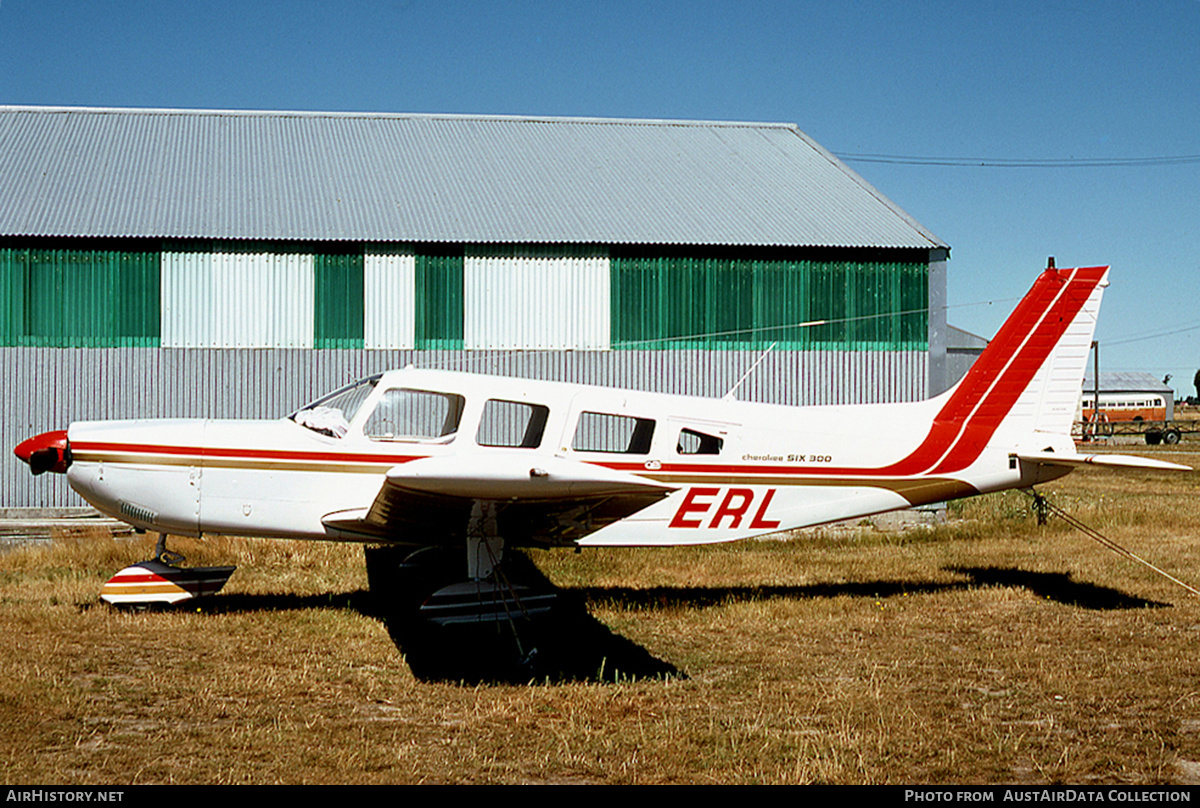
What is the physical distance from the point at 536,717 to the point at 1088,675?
400 cm

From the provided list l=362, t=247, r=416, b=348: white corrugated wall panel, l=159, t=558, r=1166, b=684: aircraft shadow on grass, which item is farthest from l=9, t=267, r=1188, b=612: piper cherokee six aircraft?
l=362, t=247, r=416, b=348: white corrugated wall panel

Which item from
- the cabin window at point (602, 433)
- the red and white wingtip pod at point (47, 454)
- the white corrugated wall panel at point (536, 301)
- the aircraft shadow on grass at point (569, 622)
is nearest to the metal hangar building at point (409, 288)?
the white corrugated wall panel at point (536, 301)

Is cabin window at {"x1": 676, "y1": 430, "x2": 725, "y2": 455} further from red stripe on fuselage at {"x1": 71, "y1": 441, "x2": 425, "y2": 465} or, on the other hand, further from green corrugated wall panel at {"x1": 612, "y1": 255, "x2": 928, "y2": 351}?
green corrugated wall panel at {"x1": 612, "y1": 255, "x2": 928, "y2": 351}

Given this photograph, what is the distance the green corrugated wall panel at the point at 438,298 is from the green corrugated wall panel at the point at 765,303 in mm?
2508

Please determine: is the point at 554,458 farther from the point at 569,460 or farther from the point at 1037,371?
the point at 1037,371

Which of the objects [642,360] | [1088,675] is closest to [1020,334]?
[1088,675]

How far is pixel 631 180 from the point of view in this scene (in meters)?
18.7

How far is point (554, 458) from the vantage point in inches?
323

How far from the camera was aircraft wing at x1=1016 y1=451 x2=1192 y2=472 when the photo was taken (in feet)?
28.3

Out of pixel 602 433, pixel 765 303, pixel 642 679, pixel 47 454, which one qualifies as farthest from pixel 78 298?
pixel 642 679

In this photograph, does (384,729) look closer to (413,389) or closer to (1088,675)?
(413,389)

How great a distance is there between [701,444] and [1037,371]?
142 inches

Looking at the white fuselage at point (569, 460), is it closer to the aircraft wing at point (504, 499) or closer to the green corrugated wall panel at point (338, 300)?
the aircraft wing at point (504, 499)

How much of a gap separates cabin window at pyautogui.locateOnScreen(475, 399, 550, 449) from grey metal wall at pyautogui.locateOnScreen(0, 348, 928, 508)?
232 inches
